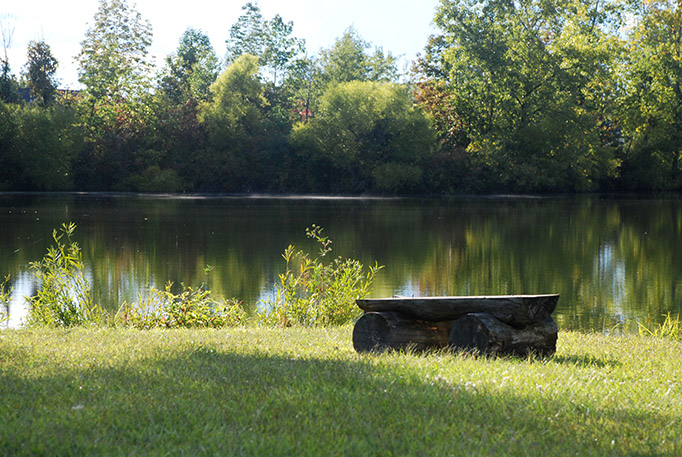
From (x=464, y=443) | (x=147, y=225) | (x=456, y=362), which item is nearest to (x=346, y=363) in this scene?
(x=456, y=362)

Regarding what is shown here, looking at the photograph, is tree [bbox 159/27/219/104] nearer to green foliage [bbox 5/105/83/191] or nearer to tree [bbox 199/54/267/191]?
tree [bbox 199/54/267/191]

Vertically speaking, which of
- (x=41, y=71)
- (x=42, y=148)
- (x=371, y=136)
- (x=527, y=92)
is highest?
(x=41, y=71)

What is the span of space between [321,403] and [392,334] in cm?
246

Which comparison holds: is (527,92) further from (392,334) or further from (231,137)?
(392,334)

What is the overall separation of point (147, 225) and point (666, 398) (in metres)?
27.5

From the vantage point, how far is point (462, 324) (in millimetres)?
7684

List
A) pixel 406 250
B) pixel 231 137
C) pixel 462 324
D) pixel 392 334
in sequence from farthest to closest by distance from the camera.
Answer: pixel 231 137
pixel 406 250
pixel 392 334
pixel 462 324

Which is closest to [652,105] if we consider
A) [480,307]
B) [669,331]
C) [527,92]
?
[527,92]

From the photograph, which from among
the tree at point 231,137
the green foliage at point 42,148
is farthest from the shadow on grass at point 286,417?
the tree at point 231,137

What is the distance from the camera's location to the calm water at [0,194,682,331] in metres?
17.1

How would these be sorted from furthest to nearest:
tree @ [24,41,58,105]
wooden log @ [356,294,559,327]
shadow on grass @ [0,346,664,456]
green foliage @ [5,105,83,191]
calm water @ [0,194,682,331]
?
tree @ [24,41,58,105]
green foliage @ [5,105,83,191]
calm water @ [0,194,682,331]
wooden log @ [356,294,559,327]
shadow on grass @ [0,346,664,456]

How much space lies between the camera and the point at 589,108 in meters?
64.5

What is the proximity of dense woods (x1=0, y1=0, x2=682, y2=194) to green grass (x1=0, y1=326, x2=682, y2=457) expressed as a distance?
55.4 m

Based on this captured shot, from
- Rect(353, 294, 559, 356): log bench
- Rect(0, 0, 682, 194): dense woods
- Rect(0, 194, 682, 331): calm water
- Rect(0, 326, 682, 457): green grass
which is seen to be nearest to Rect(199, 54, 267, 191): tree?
Rect(0, 0, 682, 194): dense woods
